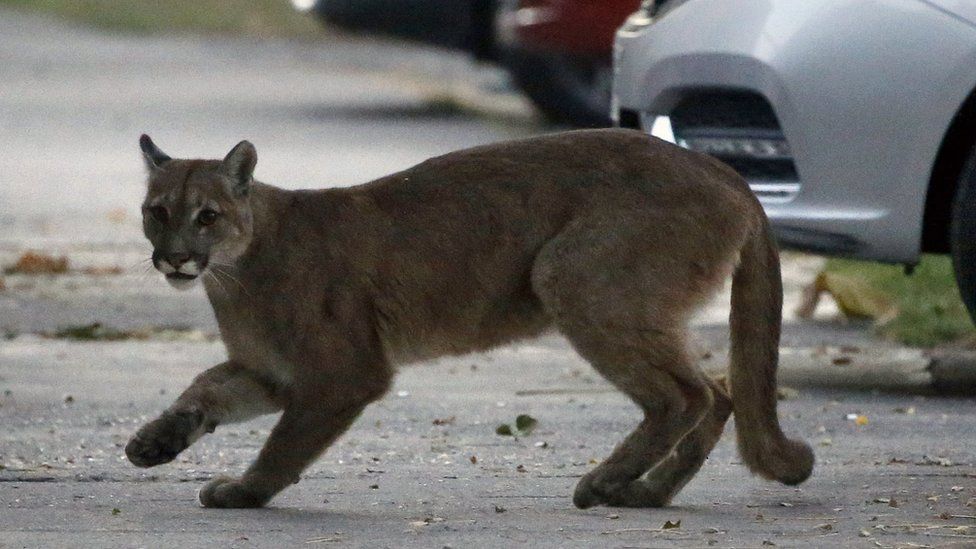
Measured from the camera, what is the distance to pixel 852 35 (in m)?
6.90

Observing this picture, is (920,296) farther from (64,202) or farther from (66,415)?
(64,202)

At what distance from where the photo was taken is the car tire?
22.1 feet

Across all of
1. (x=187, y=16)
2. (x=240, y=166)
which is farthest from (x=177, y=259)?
(x=187, y=16)

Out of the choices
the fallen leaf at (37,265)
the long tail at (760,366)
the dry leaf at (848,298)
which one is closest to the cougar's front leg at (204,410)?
the long tail at (760,366)

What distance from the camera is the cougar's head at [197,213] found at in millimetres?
5324

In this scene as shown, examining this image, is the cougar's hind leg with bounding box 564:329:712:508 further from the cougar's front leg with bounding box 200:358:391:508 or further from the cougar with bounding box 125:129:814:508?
the cougar's front leg with bounding box 200:358:391:508

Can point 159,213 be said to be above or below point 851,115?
above

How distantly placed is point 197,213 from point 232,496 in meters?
0.78

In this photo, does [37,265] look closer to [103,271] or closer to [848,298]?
[103,271]

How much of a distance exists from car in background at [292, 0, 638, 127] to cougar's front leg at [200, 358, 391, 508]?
961cm

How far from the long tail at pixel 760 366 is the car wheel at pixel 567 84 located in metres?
10.4

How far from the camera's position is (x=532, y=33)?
50.5 feet

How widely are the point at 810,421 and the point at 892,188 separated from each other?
89cm

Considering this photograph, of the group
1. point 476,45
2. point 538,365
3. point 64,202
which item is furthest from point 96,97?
point 538,365
